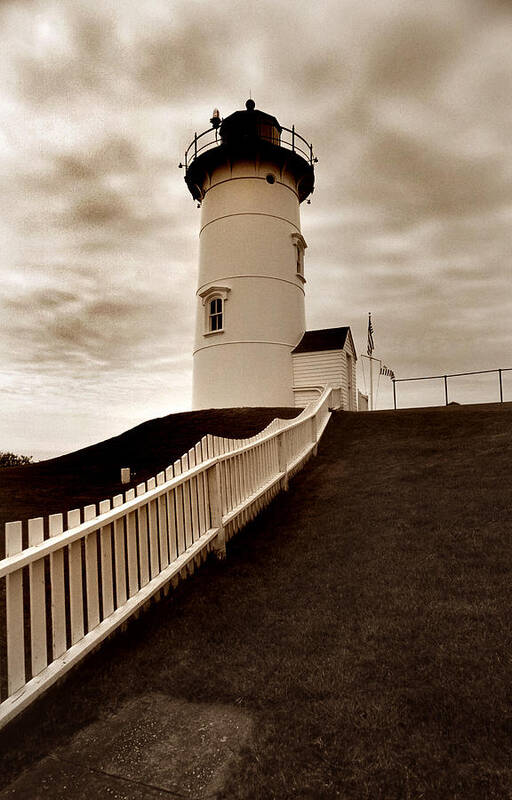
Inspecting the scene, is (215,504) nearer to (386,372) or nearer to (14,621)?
(14,621)

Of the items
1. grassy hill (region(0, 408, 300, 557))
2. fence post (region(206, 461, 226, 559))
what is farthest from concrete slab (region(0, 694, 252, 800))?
grassy hill (region(0, 408, 300, 557))

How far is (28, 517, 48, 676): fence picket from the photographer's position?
11.7 feet

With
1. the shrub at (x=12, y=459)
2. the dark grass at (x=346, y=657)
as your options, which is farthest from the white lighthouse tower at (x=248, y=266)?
the dark grass at (x=346, y=657)

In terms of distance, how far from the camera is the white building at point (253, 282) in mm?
23234

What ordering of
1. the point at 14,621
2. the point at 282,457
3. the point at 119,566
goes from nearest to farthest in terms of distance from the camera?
the point at 14,621 → the point at 119,566 → the point at 282,457

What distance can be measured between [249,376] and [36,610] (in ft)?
64.6

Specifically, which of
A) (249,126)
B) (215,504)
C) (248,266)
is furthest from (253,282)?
(215,504)

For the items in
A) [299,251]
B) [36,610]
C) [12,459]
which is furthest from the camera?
[299,251]

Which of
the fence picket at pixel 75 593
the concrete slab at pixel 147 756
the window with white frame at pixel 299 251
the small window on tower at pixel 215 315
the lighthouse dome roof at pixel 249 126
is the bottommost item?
the concrete slab at pixel 147 756

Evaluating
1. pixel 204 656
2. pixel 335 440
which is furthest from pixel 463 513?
pixel 335 440

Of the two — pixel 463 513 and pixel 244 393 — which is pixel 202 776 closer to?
pixel 463 513

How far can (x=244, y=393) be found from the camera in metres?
23.0

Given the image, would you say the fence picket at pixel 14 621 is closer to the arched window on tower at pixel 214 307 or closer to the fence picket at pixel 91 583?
the fence picket at pixel 91 583

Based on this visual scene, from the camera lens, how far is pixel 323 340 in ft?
78.1
